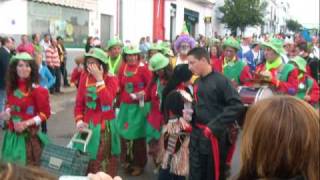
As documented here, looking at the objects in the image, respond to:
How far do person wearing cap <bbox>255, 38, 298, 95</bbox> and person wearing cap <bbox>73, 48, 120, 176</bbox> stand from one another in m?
1.98

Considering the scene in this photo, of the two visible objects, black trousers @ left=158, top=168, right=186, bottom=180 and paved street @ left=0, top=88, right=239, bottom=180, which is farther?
paved street @ left=0, top=88, right=239, bottom=180

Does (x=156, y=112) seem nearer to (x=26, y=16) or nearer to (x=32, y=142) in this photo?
(x=32, y=142)

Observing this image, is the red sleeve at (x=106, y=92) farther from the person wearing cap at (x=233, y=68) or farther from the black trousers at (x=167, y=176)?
the person wearing cap at (x=233, y=68)

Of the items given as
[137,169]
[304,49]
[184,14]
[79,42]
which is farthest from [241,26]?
[137,169]

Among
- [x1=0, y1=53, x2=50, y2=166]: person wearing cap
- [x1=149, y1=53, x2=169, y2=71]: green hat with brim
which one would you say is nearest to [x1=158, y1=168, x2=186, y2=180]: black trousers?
[x1=0, y1=53, x2=50, y2=166]: person wearing cap

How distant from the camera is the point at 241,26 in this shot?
6075 cm

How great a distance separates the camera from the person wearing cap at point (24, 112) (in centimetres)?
542

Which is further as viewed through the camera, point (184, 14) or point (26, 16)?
point (184, 14)

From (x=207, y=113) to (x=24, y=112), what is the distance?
175 centimetres

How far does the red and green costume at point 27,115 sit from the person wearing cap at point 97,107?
0.39 meters

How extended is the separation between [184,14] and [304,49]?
3437 cm

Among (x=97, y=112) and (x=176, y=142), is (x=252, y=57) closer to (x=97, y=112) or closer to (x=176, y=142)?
(x=176, y=142)

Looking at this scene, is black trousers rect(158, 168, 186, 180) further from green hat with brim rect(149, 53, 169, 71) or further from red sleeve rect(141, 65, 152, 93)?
red sleeve rect(141, 65, 152, 93)

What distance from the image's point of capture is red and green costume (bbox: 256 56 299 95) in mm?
6892
